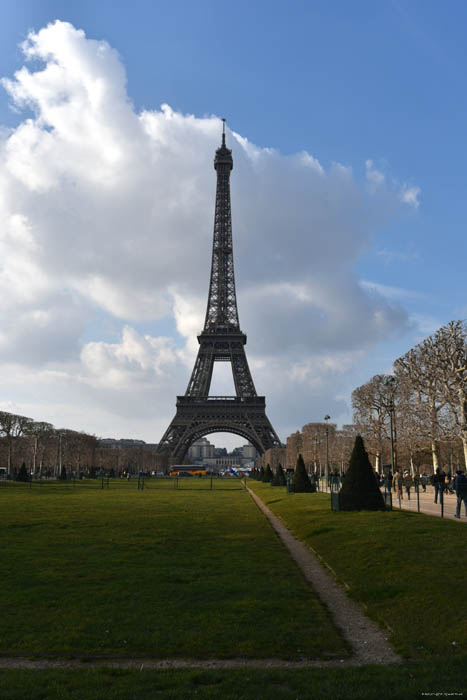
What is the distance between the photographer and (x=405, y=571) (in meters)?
11.7

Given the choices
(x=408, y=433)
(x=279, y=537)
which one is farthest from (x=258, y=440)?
(x=279, y=537)

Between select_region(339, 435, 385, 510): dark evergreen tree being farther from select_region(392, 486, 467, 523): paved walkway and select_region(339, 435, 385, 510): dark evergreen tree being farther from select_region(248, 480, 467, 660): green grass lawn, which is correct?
select_region(248, 480, 467, 660): green grass lawn

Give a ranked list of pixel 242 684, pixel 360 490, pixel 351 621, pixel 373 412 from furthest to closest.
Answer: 1. pixel 373 412
2. pixel 360 490
3. pixel 351 621
4. pixel 242 684

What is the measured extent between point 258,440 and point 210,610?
322 feet

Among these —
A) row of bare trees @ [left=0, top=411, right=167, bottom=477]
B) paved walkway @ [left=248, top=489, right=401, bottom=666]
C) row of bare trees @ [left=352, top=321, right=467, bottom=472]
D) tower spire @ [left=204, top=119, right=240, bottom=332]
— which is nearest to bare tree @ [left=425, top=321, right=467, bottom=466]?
row of bare trees @ [left=352, top=321, right=467, bottom=472]

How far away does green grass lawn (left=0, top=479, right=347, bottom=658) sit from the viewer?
767 centimetres

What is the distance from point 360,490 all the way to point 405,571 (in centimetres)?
1216

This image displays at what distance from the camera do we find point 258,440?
10631cm

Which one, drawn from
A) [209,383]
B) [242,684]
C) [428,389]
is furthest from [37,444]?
[242,684]

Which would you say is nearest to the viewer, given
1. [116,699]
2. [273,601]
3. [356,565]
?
[116,699]

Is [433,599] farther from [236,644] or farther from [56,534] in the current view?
[56,534]

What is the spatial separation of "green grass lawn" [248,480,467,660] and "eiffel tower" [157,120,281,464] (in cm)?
8658

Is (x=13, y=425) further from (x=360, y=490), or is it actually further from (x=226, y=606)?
(x=226, y=606)

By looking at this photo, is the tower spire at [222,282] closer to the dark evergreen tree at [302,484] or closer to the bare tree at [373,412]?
the bare tree at [373,412]
